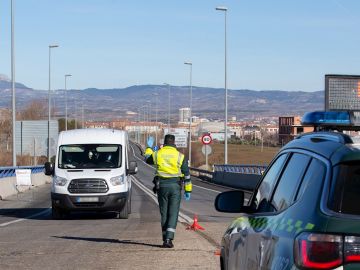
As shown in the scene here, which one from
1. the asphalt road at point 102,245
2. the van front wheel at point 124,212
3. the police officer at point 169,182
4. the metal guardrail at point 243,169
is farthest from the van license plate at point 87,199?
the metal guardrail at point 243,169

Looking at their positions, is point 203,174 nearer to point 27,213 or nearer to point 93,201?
point 27,213

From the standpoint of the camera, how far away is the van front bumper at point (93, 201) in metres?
19.0

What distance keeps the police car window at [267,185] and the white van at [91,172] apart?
13.4 m

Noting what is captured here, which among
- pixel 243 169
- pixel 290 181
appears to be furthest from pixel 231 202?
pixel 243 169

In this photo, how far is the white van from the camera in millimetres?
19062

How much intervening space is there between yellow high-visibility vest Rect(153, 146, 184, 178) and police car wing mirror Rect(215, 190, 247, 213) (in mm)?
6420

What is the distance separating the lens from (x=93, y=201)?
19.0m

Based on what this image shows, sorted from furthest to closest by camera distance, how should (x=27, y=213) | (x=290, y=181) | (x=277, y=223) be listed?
(x=27, y=213) < (x=290, y=181) < (x=277, y=223)

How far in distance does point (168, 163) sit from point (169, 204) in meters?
0.73

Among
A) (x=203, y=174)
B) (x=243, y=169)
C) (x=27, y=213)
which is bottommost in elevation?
(x=203, y=174)

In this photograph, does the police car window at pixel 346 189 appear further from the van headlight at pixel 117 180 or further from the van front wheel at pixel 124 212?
the van headlight at pixel 117 180

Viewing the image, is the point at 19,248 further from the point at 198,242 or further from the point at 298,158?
the point at 298,158

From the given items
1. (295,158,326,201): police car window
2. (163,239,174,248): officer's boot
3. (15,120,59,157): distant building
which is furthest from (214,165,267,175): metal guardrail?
(295,158,326,201): police car window

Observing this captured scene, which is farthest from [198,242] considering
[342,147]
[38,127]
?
[38,127]
